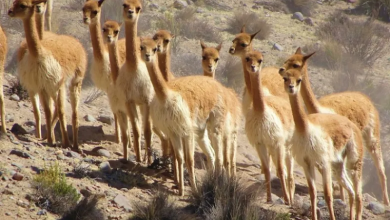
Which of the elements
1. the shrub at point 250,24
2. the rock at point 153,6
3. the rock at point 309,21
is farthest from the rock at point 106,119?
the rock at point 309,21

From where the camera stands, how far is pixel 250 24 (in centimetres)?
2480

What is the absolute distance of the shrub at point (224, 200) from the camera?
9547mm

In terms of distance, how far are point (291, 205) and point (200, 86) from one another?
2.12 metres

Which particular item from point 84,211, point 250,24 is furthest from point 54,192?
point 250,24

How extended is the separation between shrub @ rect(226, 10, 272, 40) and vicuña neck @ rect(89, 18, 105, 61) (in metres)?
12.4

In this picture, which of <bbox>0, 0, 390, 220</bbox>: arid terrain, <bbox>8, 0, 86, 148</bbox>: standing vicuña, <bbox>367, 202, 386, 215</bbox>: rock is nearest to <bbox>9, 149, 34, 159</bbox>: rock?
<bbox>0, 0, 390, 220</bbox>: arid terrain

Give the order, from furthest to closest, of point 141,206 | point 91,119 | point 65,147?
point 91,119
point 65,147
point 141,206

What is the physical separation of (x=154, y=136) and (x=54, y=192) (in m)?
5.09

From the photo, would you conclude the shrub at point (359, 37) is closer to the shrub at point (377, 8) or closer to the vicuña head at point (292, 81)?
the shrub at point (377, 8)

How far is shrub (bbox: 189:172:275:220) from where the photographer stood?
9.55 meters

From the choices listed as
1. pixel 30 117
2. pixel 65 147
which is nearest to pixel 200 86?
pixel 65 147

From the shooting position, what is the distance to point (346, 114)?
1212cm

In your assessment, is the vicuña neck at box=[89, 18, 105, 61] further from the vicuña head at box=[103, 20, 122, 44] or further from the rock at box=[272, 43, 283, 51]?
the rock at box=[272, 43, 283, 51]

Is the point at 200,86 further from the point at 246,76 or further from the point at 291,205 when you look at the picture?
the point at 291,205
